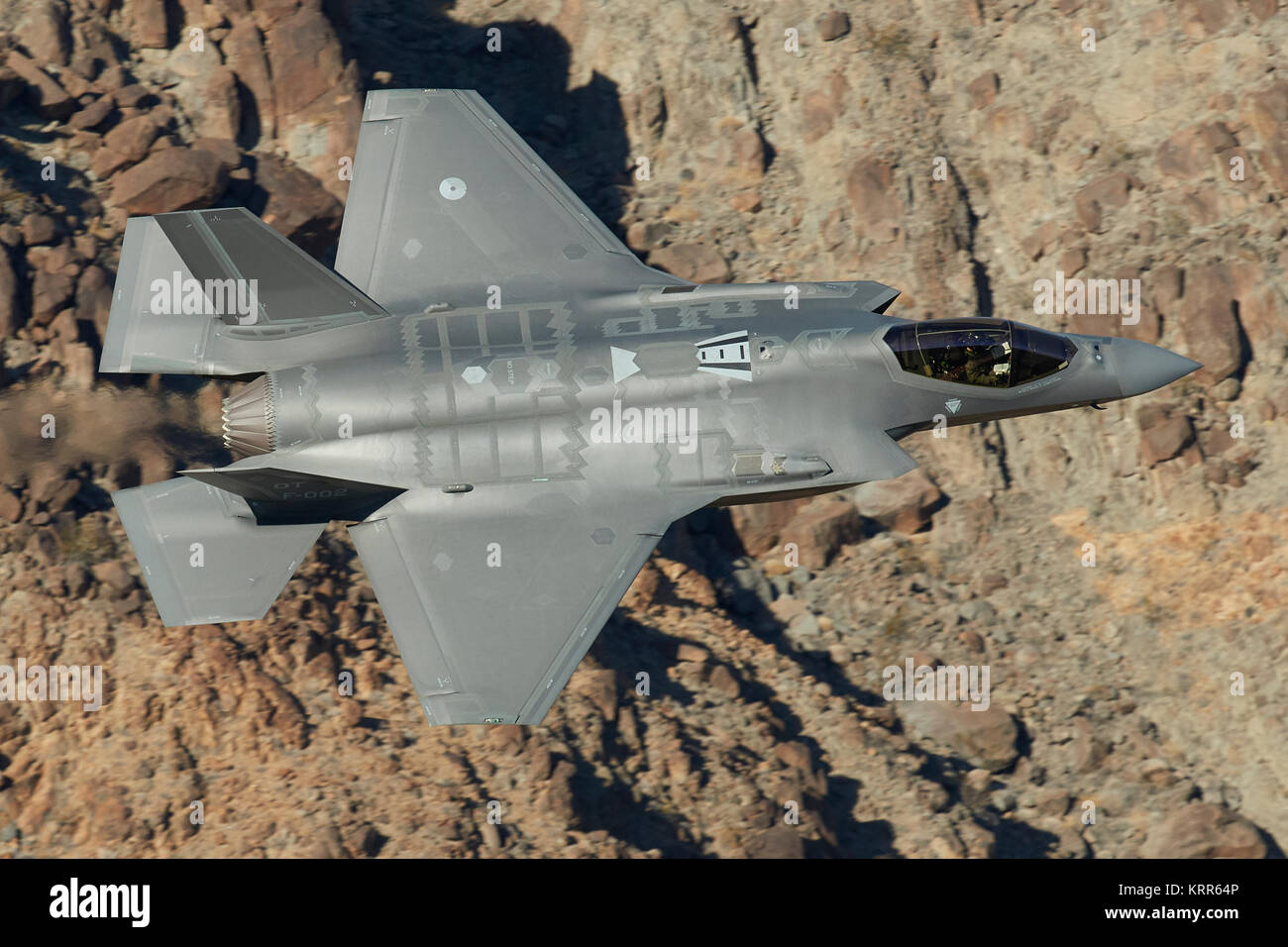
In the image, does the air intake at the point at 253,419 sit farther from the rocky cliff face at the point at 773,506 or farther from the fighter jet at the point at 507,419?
the rocky cliff face at the point at 773,506

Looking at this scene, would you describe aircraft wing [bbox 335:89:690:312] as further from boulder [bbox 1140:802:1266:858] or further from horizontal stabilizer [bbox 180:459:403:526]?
boulder [bbox 1140:802:1266:858]

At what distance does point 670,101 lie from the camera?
2730cm

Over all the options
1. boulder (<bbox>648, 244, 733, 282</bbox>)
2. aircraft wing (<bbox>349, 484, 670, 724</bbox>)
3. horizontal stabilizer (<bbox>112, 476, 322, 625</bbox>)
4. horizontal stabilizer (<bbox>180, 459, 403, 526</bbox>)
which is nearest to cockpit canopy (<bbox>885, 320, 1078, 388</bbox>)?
aircraft wing (<bbox>349, 484, 670, 724</bbox>)

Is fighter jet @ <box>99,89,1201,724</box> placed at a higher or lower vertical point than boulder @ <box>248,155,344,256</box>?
lower

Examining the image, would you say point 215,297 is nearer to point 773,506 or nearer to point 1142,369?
point 773,506

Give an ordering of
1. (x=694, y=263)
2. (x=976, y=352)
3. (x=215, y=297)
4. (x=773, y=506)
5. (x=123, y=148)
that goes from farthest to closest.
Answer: (x=694, y=263) → (x=773, y=506) → (x=123, y=148) → (x=976, y=352) → (x=215, y=297)

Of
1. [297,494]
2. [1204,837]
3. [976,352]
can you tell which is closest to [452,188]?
[297,494]

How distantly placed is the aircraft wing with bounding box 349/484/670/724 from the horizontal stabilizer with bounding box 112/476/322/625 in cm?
128

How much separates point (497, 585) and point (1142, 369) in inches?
402

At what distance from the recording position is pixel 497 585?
55.8 feet

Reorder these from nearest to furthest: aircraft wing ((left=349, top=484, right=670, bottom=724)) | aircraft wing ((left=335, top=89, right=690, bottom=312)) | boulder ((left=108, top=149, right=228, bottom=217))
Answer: aircraft wing ((left=349, top=484, right=670, bottom=724)) < aircraft wing ((left=335, top=89, right=690, bottom=312)) < boulder ((left=108, top=149, right=228, bottom=217))

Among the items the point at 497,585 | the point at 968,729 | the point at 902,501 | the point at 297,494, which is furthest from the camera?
the point at 902,501

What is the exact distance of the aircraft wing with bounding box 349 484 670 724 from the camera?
53.8ft

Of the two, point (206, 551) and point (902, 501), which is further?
point (902, 501)
